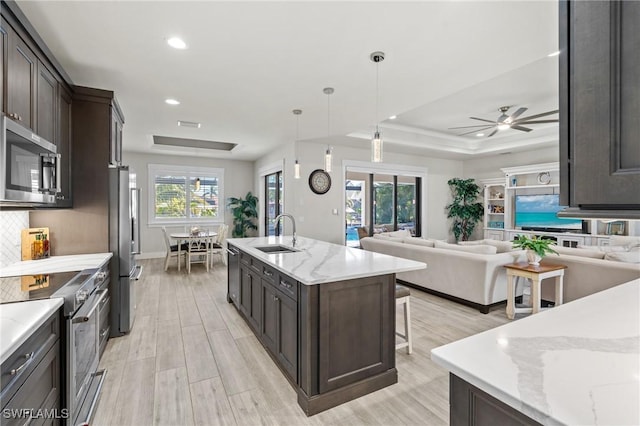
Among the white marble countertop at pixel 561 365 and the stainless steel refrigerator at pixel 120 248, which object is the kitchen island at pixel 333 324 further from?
the stainless steel refrigerator at pixel 120 248

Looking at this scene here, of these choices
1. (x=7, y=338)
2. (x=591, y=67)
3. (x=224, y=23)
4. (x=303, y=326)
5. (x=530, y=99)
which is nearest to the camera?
(x=591, y=67)

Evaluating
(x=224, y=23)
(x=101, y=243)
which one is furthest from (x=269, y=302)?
(x=224, y=23)

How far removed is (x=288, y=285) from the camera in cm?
220

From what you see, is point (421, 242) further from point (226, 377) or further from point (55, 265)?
point (55, 265)

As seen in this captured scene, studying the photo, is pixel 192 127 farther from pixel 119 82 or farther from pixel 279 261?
pixel 279 261

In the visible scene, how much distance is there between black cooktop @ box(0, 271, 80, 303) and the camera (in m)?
1.62

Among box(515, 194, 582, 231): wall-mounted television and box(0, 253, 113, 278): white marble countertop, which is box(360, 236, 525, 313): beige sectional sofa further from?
box(0, 253, 113, 278): white marble countertop

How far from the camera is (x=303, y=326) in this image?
77.8 inches

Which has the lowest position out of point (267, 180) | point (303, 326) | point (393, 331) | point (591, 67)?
point (393, 331)

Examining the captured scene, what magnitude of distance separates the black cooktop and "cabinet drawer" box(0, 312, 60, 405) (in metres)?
0.21

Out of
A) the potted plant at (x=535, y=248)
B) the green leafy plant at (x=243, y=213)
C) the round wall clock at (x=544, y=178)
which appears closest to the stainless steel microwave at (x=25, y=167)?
the potted plant at (x=535, y=248)

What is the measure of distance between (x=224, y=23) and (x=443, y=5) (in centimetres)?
156

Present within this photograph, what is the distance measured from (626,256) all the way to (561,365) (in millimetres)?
3560

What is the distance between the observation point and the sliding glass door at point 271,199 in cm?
734
